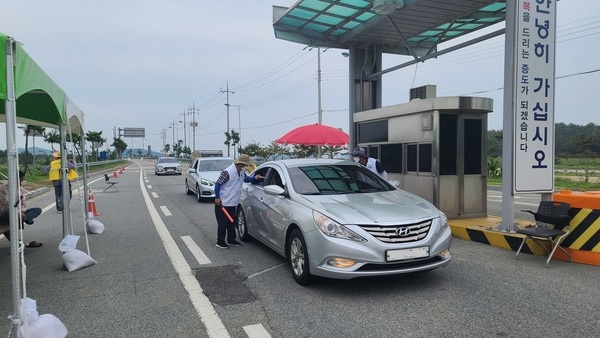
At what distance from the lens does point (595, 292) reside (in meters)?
4.59

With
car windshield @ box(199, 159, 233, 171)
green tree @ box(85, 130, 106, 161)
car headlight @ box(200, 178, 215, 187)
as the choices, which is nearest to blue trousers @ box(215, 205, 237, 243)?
car headlight @ box(200, 178, 215, 187)

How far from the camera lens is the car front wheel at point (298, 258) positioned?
15.5 ft

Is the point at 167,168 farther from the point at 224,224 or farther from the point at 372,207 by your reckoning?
the point at 372,207

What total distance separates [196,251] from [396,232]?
11.5 feet

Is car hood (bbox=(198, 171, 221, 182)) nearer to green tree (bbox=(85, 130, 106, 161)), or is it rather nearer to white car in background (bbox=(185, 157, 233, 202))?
white car in background (bbox=(185, 157, 233, 202))

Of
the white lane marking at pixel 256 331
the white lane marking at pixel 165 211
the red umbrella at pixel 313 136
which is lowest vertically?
the white lane marking at pixel 165 211

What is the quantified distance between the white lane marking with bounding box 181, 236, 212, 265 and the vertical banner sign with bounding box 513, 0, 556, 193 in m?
4.93

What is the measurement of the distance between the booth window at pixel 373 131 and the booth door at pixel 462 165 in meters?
1.68

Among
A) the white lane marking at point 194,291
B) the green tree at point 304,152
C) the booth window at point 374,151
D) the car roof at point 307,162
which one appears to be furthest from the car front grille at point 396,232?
the green tree at point 304,152

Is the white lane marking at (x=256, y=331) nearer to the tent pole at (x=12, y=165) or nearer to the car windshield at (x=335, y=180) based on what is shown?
the tent pole at (x=12, y=165)

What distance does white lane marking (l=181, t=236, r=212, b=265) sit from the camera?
606cm

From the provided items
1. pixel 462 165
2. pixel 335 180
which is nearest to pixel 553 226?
pixel 462 165

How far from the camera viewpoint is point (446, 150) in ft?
27.3

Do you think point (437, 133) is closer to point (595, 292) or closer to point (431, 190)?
point (431, 190)
